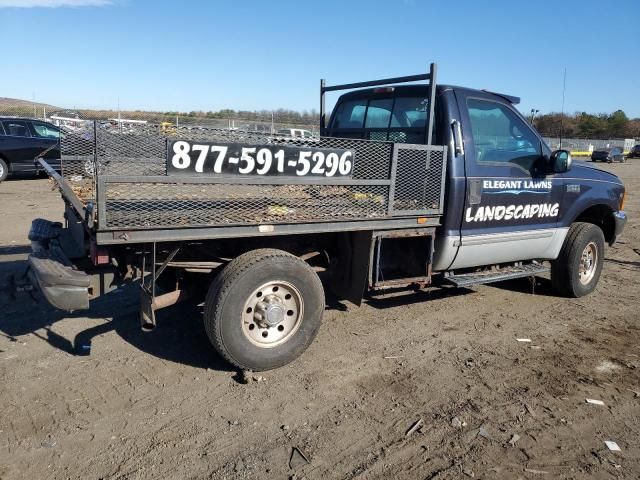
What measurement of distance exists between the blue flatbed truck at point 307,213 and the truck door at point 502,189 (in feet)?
0.05

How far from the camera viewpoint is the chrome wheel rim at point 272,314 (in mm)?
3977

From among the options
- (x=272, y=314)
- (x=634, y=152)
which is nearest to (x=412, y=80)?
(x=272, y=314)

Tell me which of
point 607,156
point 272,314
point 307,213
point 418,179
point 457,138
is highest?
point 607,156

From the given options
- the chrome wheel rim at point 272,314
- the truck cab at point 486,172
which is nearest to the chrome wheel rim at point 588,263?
the truck cab at point 486,172

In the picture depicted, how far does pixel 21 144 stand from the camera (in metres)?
14.5

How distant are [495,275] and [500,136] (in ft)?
4.50

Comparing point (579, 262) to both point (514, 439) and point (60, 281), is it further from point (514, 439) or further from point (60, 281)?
point (60, 281)

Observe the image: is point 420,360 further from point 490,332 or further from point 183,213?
point 183,213

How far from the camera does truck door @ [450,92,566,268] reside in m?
5.00

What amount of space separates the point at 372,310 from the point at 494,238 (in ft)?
4.57

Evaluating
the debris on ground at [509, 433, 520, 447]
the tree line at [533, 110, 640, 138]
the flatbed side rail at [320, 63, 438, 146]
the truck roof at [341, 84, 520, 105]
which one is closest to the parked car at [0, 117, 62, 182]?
the flatbed side rail at [320, 63, 438, 146]

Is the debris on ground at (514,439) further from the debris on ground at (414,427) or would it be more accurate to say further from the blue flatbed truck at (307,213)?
the blue flatbed truck at (307,213)

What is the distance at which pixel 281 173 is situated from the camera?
3891 mm

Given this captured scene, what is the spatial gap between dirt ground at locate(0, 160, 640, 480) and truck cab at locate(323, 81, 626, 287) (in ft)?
2.58
